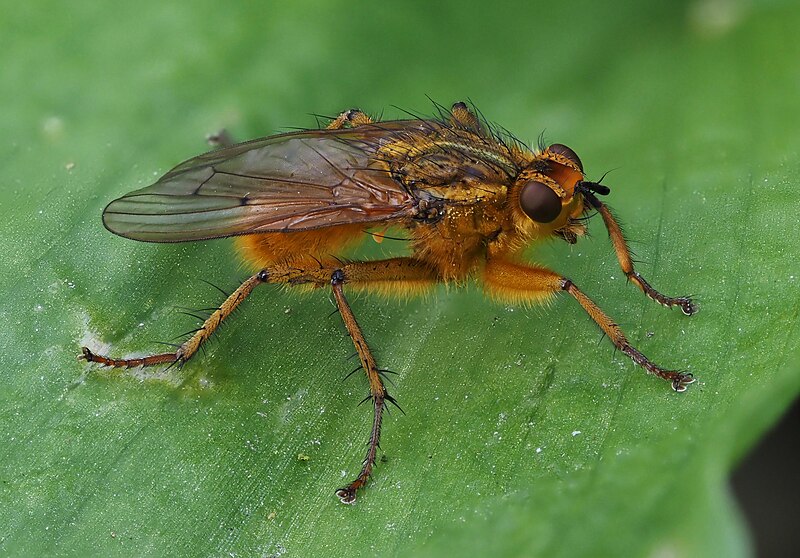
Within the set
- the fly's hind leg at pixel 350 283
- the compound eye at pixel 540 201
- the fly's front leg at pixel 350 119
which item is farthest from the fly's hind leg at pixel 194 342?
the compound eye at pixel 540 201

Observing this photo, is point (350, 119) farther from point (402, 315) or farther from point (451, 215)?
point (402, 315)

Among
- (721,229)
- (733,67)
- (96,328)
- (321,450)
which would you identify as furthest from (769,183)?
(96,328)

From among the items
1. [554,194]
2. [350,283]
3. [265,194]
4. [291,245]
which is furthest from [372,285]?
[554,194]

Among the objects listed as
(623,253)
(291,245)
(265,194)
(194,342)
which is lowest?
(194,342)

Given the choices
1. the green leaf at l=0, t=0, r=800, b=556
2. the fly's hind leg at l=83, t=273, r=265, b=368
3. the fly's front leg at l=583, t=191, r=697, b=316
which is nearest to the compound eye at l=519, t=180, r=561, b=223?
the fly's front leg at l=583, t=191, r=697, b=316

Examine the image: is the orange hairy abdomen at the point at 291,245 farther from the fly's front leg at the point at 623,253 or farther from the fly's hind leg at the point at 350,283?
the fly's front leg at the point at 623,253
